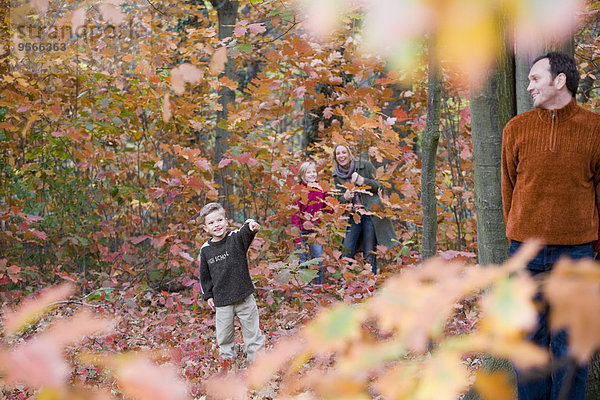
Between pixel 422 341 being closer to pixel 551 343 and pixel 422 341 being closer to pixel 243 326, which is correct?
pixel 551 343

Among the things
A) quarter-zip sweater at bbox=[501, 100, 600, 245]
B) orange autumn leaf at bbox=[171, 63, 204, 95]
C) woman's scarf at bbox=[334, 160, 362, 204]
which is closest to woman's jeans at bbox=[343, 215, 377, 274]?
woman's scarf at bbox=[334, 160, 362, 204]

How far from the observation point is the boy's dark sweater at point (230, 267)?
12.8 ft

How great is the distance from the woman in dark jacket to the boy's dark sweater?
1.90 m

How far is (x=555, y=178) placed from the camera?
7.73ft

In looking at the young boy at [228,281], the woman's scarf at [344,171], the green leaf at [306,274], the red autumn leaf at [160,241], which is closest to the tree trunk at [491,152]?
the green leaf at [306,274]

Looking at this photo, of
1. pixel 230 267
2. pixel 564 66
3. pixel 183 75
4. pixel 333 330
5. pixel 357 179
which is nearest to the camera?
pixel 333 330

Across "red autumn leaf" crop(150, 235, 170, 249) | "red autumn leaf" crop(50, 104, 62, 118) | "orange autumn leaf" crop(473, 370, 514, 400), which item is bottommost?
"red autumn leaf" crop(150, 235, 170, 249)

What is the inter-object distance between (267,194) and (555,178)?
4.13m

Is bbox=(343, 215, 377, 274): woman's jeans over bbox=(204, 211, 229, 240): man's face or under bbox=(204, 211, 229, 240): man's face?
under

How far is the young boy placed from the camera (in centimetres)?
391

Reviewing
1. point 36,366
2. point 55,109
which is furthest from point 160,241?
Answer: point 36,366

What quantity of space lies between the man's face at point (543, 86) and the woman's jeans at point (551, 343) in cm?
67

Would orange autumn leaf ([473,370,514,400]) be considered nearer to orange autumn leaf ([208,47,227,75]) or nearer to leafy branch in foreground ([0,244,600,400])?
leafy branch in foreground ([0,244,600,400])

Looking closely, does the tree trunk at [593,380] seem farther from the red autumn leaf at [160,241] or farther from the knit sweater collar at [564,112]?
the red autumn leaf at [160,241]
